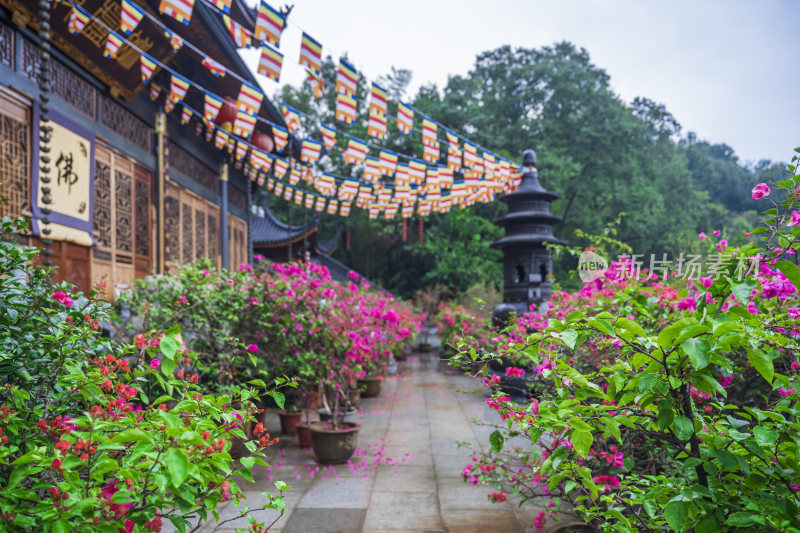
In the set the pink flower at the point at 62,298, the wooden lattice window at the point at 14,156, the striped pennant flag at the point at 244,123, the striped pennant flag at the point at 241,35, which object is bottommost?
the pink flower at the point at 62,298

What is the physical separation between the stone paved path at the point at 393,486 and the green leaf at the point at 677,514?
2.56 m

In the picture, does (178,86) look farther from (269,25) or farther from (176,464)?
(176,464)

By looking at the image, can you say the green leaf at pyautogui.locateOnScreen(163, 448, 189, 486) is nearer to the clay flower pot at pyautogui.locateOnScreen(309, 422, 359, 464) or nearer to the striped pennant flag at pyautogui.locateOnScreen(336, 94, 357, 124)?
the clay flower pot at pyautogui.locateOnScreen(309, 422, 359, 464)

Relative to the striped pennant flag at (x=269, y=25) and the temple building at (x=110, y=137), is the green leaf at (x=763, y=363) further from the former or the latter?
the striped pennant flag at (x=269, y=25)

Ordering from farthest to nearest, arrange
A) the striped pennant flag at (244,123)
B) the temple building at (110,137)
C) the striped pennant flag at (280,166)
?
the striped pennant flag at (280,166) → the striped pennant flag at (244,123) → the temple building at (110,137)

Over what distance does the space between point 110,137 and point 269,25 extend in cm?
227

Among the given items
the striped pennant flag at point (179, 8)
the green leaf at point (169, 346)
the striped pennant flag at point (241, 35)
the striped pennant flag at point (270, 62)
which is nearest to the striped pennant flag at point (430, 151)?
the striped pennant flag at point (270, 62)

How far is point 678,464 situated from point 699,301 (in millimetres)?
1733

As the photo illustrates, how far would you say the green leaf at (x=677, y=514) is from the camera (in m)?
1.53

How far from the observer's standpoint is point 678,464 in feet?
9.87

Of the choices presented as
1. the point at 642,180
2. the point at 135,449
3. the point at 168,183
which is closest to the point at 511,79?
the point at 642,180

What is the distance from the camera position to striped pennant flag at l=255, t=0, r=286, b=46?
5.75 m

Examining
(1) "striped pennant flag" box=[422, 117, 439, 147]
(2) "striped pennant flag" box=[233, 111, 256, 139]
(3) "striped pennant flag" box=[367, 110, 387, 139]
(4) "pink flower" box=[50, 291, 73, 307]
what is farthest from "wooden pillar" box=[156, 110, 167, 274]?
(4) "pink flower" box=[50, 291, 73, 307]

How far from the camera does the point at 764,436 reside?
1.56 m
